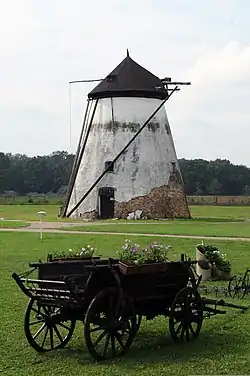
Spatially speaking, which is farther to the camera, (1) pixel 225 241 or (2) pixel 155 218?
(2) pixel 155 218

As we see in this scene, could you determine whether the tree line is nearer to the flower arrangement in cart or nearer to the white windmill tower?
the white windmill tower

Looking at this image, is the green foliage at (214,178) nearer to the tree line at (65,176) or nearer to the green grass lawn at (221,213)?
the tree line at (65,176)

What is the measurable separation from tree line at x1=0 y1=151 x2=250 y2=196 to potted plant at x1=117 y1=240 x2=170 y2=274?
382 ft

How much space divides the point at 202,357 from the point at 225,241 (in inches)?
825

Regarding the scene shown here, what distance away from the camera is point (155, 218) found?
2146 inches

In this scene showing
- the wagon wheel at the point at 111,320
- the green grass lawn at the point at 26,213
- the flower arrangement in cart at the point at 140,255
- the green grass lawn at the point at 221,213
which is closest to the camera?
the wagon wheel at the point at 111,320

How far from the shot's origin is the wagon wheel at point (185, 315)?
1011 centimetres

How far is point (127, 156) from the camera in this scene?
56000 millimetres

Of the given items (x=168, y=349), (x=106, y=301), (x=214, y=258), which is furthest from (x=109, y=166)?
(x=106, y=301)

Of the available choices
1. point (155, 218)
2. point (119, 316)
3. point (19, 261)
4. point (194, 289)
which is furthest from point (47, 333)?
point (155, 218)

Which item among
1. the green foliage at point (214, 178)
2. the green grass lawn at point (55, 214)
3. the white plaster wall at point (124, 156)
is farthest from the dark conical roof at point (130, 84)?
the green foliage at point (214, 178)

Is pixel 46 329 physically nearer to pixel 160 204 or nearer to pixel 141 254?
pixel 141 254

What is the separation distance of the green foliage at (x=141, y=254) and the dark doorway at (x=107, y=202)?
44796mm

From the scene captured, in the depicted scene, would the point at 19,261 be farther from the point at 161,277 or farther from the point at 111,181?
the point at 111,181
